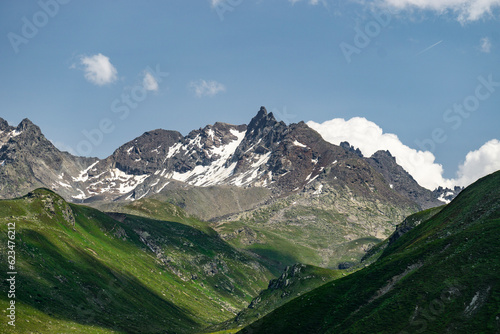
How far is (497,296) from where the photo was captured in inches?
3381

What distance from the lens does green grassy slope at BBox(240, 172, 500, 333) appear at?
281 ft

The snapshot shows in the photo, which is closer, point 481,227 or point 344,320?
point 344,320

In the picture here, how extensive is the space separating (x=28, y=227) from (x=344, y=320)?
155 metres

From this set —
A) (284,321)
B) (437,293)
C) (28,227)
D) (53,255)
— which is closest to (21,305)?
(53,255)

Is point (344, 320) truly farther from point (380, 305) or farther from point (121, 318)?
point (121, 318)

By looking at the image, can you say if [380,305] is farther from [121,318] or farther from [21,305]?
[121,318]

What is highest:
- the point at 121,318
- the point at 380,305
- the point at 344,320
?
the point at 380,305

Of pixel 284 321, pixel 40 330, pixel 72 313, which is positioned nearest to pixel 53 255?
pixel 72 313

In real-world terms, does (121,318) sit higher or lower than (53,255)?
lower

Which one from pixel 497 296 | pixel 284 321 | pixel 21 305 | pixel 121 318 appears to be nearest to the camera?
pixel 497 296

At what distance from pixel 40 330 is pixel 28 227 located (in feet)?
280

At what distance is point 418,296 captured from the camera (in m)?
95.5

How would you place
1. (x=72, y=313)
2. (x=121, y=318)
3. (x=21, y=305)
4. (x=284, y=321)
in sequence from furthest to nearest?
(x=121, y=318), (x=72, y=313), (x=21, y=305), (x=284, y=321)

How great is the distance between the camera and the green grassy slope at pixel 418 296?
85.8 metres
